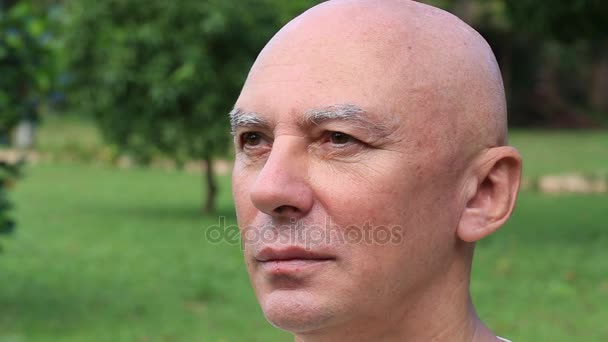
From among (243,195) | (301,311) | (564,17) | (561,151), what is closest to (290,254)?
(301,311)

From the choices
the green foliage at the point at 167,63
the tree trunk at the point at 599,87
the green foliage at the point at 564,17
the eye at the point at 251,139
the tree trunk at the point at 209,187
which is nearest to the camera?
the eye at the point at 251,139

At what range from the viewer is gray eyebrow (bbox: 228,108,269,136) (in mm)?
2174

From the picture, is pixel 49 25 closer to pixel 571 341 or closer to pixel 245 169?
pixel 571 341

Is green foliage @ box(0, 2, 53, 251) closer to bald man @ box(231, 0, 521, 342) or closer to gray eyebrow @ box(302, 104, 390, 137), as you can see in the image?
bald man @ box(231, 0, 521, 342)

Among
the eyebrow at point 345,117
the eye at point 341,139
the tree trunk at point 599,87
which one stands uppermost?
the eyebrow at point 345,117

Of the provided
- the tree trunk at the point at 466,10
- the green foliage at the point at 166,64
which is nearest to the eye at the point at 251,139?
the green foliage at the point at 166,64

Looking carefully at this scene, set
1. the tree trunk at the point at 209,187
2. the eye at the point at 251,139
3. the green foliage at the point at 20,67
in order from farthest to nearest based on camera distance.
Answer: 1. the tree trunk at the point at 209,187
2. the green foliage at the point at 20,67
3. the eye at the point at 251,139

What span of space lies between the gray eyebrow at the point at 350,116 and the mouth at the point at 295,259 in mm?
296

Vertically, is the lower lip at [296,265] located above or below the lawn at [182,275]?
above

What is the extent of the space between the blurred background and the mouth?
4.54 m

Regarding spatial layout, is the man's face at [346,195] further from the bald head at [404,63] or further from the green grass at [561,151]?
the green grass at [561,151]

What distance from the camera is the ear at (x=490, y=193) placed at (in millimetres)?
2188

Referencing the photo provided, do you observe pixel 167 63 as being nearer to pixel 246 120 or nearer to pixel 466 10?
pixel 246 120

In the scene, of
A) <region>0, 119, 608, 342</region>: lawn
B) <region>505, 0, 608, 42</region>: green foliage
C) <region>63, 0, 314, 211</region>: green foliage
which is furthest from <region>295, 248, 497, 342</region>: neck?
<region>63, 0, 314, 211</region>: green foliage
